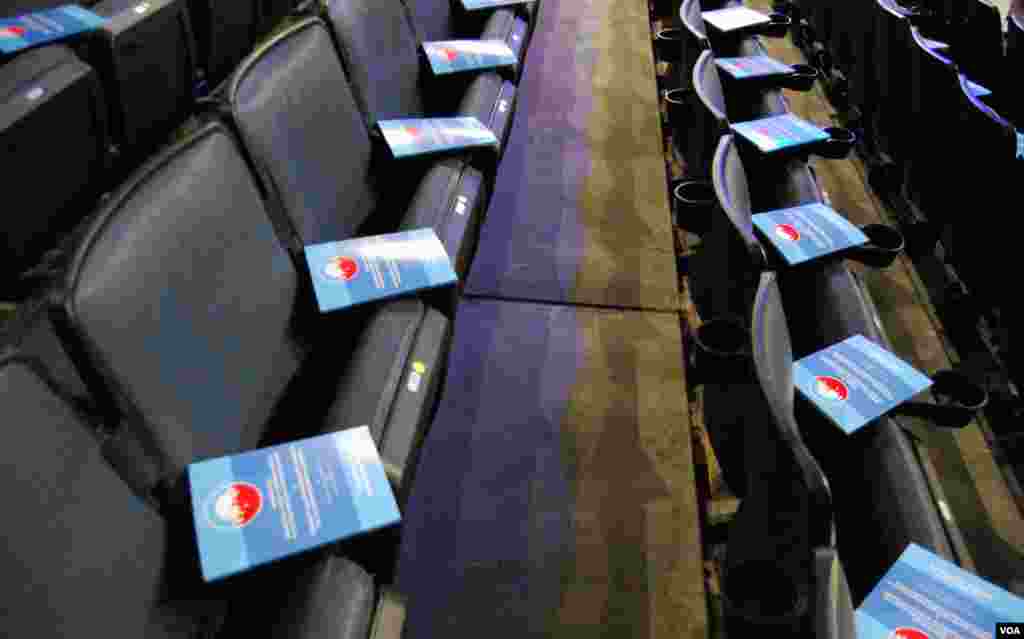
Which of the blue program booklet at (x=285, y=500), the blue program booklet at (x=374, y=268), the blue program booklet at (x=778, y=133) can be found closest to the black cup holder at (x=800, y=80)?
the blue program booklet at (x=778, y=133)

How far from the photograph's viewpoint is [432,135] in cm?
55

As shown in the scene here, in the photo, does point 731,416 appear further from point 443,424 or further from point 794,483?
point 443,424

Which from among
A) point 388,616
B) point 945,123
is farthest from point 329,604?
point 945,123

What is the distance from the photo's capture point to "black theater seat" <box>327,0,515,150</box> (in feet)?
1.79

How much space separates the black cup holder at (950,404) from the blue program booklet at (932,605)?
3.5 inches

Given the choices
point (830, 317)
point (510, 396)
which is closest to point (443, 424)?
point (510, 396)

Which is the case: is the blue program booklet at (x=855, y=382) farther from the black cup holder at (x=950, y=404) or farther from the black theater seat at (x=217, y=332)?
the black theater seat at (x=217, y=332)

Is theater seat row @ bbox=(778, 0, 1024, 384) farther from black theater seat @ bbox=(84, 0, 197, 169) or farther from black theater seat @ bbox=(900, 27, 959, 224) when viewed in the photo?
black theater seat @ bbox=(84, 0, 197, 169)

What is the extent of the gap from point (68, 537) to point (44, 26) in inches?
19.8

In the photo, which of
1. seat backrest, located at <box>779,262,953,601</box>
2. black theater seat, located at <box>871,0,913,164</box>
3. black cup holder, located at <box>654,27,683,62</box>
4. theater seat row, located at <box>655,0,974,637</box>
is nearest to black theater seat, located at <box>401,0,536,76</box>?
black cup holder, located at <box>654,27,683,62</box>

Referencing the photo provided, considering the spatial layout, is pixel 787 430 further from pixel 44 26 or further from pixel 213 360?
pixel 44 26

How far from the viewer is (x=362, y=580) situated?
290 millimetres

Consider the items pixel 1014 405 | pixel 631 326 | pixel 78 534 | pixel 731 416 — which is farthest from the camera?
pixel 631 326

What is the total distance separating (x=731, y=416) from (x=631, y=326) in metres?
0.27
